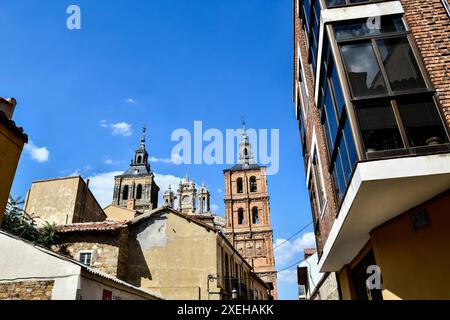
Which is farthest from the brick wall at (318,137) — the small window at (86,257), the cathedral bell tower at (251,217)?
the cathedral bell tower at (251,217)

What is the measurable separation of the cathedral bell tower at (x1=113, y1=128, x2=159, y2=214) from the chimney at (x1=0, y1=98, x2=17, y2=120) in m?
63.6

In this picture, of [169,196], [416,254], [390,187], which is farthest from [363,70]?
[169,196]

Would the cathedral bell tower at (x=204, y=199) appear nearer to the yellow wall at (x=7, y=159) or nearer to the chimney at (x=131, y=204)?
the chimney at (x=131, y=204)

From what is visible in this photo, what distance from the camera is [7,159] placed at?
6191 millimetres

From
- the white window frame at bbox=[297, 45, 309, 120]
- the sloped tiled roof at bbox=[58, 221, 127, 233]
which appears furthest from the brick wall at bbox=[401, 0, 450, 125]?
the sloped tiled roof at bbox=[58, 221, 127, 233]

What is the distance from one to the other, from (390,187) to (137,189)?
71.6 m

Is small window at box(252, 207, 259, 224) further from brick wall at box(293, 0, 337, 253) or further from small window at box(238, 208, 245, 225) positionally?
brick wall at box(293, 0, 337, 253)

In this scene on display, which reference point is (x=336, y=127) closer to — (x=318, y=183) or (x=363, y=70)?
(x=363, y=70)

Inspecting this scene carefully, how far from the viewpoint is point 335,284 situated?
12.7 m

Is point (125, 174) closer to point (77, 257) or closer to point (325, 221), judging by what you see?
point (77, 257)

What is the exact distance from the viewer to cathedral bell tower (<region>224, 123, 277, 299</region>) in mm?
52281

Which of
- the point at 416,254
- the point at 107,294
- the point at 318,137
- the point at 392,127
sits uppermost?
the point at 318,137

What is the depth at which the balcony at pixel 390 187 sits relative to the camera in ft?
16.5

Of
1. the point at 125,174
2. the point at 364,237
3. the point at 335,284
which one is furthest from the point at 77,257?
the point at 125,174
